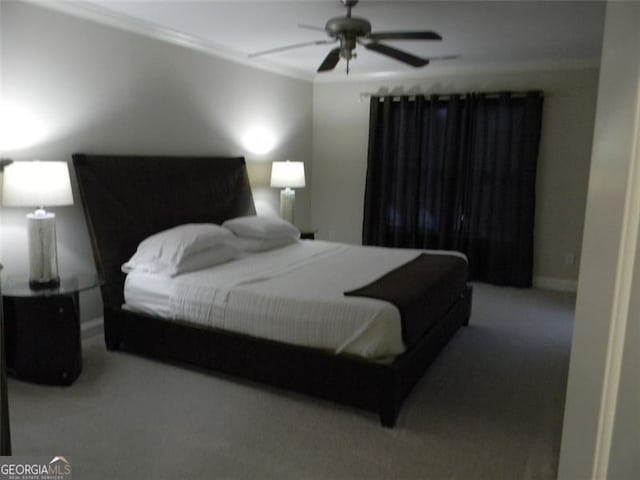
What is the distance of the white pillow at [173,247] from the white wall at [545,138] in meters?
2.90

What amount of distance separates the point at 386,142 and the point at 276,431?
4.03m

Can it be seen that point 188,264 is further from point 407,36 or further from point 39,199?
point 407,36

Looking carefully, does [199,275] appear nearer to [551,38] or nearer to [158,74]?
[158,74]

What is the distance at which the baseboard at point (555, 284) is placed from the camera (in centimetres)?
521

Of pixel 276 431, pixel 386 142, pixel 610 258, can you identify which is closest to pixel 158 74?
pixel 386 142

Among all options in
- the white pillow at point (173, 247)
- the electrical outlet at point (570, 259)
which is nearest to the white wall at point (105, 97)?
the white pillow at point (173, 247)

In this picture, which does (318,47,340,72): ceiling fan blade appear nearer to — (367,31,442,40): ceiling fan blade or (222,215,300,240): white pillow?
(367,31,442,40): ceiling fan blade

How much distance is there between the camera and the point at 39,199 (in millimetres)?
2863

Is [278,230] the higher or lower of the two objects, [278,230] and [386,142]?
the lower

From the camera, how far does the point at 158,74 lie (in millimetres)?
4102

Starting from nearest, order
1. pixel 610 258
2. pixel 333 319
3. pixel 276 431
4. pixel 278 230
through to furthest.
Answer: pixel 610 258, pixel 276 431, pixel 333 319, pixel 278 230

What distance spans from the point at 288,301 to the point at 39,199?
1574 mm

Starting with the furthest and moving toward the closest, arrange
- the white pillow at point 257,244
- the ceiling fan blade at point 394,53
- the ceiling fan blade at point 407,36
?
the white pillow at point 257,244, the ceiling fan blade at point 394,53, the ceiling fan blade at point 407,36

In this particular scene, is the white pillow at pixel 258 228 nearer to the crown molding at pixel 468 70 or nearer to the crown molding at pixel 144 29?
the crown molding at pixel 144 29
